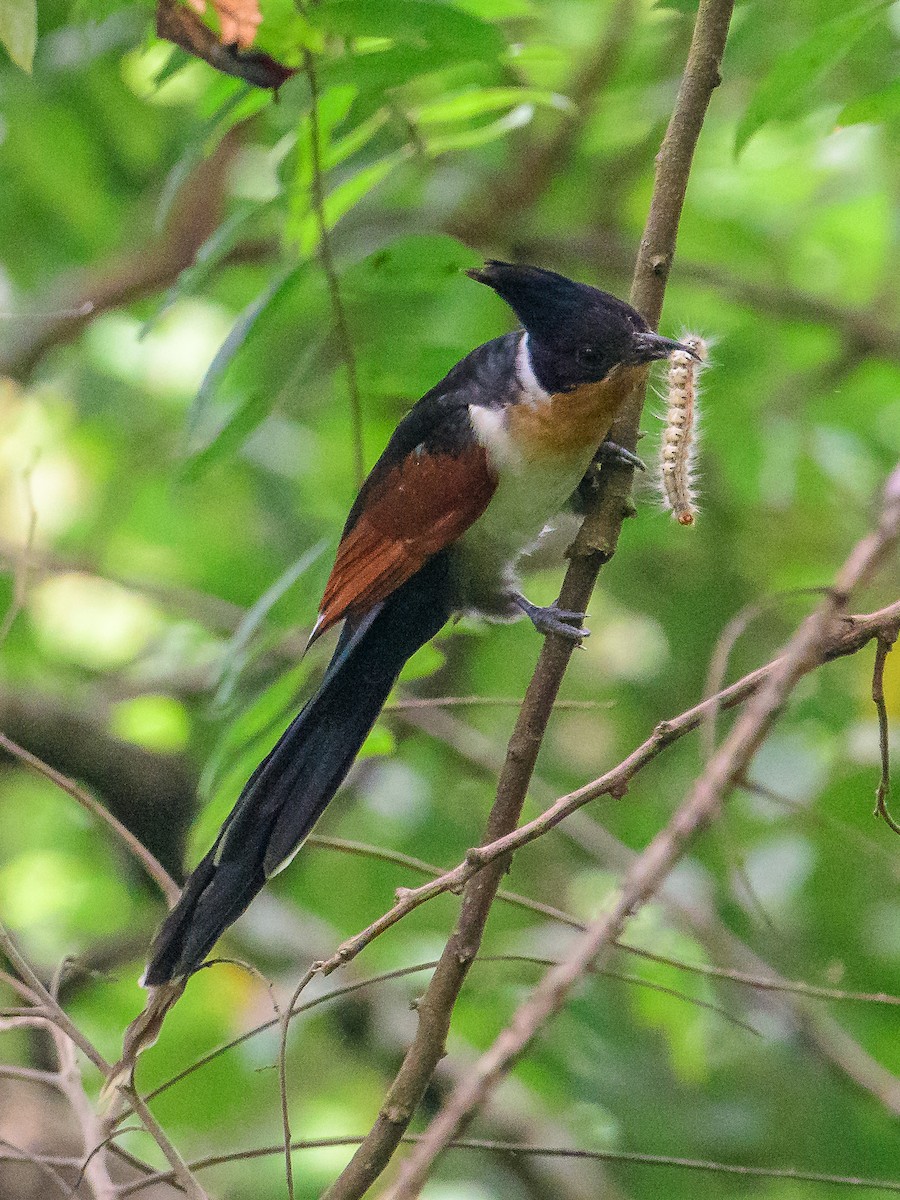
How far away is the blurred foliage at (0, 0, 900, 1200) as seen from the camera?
2209 mm

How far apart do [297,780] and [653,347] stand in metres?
0.76

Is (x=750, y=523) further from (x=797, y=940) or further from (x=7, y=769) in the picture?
(x=7, y=769)

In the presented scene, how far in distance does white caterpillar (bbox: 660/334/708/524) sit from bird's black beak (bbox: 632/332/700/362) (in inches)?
2.2

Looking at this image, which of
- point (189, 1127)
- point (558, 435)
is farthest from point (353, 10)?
point (189, 1127)

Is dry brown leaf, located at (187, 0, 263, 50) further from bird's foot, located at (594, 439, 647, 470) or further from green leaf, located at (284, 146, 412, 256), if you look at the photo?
bird's foot, located at (594, 439, 647, 470)

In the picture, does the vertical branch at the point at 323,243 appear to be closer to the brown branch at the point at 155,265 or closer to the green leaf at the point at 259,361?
the green leaf at the point at 259,361

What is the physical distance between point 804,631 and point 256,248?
2.56 meters

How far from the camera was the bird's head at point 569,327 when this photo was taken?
181 centimetres

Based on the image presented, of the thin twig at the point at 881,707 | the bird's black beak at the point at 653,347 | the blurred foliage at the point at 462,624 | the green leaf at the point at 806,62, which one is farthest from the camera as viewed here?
the blurred foliage at the point at 462,624

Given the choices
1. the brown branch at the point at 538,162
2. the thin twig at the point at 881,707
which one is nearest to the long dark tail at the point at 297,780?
the thin twig at the point at 881,707

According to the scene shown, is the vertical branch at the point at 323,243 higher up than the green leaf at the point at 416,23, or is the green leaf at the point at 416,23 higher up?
the green leaf at the point at 416,23

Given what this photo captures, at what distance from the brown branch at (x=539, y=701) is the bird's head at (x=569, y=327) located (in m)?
0.10

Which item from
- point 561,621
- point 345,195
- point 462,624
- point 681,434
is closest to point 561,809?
point 561,621

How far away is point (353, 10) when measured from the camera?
169 cm
